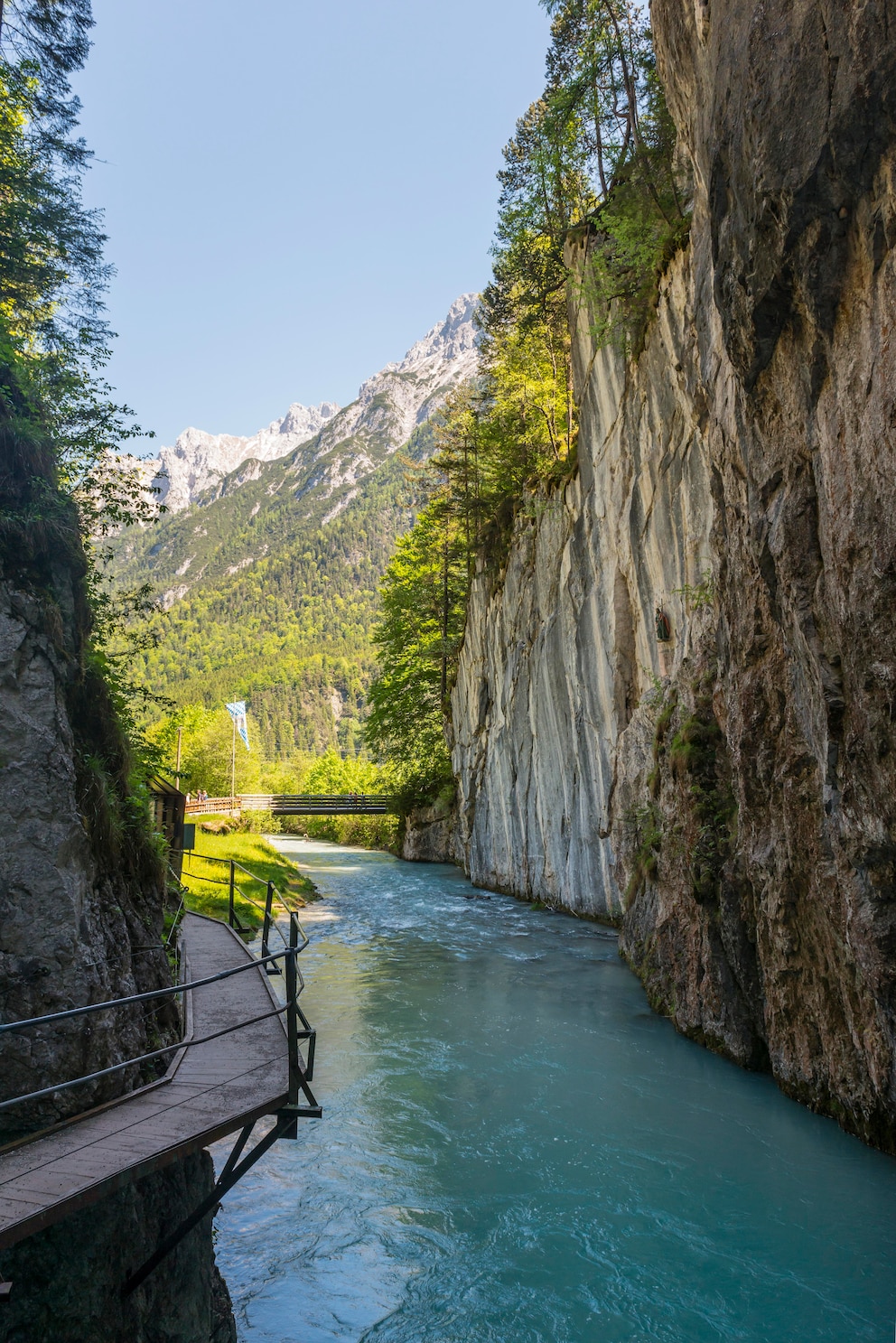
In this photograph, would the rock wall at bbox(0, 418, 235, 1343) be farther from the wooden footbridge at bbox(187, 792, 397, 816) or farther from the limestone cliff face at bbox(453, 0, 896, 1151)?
the wooden footbridge at bbox(187, 792, 397, 816)

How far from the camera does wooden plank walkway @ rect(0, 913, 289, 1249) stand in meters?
4.02

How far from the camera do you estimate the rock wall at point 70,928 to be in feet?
15.2

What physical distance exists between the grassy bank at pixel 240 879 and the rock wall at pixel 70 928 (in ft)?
30.6

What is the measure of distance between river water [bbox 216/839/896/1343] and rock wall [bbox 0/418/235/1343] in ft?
4.28

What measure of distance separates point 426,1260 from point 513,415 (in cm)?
2932

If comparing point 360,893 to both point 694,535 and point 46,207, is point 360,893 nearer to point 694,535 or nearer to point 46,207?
point 694,535

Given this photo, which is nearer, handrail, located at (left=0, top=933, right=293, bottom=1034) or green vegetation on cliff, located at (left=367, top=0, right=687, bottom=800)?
handrail, located at (left=0, top=933, right=293, bottom=1034)

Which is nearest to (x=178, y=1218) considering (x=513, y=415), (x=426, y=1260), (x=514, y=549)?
(x=426, y=1260)

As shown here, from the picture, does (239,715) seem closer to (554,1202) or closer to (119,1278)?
(554,1202)

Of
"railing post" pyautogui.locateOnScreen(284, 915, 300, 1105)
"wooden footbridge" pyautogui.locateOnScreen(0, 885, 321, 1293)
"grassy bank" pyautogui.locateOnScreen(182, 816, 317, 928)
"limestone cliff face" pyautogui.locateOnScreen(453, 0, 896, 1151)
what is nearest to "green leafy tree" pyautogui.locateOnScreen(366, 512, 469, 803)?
"grassy bank" pyautogui.locateOnScreen(182, 816, 317, 928)

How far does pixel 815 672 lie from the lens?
24.0 ft

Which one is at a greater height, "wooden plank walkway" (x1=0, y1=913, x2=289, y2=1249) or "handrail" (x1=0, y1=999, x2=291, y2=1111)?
"handrail" (x1=0, y1=999, x2=291, y2=1111)

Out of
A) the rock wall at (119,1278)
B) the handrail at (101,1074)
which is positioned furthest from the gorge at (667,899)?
the handrail at (101,1074)

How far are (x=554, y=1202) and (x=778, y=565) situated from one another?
6.42m
